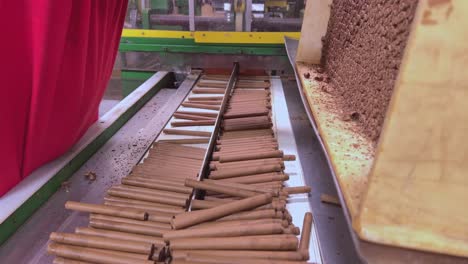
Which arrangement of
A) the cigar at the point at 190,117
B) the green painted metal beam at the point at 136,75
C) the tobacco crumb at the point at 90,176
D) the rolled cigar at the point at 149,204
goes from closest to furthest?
the rolled cigar at the point at 149,204 → the tobacco crumb at the point at 90,176 → the cigar at the point at 190,117 → the green painted metal beam at the point at 136,75

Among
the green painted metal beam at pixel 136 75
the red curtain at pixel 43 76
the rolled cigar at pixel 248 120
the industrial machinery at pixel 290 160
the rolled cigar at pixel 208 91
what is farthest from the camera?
the green painted metal beam at pixel 136 75

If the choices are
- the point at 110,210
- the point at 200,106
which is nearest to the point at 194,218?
the point at 110,210

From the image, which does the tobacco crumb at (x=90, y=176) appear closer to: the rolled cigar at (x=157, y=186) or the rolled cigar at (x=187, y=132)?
the rolled cigar at (x=157, y=186)

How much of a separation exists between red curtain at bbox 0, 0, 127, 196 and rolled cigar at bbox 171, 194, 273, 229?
894mm

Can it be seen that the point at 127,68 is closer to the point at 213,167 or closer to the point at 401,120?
the point at 213,167

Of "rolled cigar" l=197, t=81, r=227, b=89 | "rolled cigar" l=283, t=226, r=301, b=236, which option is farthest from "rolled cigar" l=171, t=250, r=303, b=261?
"rolled cigar" l=197, t=81, r=227, b=89

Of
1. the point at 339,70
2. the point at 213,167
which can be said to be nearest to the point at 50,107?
the point at 213,167

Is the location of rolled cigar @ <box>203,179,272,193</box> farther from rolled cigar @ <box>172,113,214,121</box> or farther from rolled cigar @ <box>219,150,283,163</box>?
rolled cigar @ <box>172,113,214,121</box>

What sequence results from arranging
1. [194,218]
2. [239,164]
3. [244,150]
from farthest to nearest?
[244,150], [239,164], [194,218]

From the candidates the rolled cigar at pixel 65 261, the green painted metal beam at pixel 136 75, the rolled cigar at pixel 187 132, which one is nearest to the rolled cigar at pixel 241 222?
the rolled cigar at pixel 65 261

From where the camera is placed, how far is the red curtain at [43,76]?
1.52m

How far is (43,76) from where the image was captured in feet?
5.31

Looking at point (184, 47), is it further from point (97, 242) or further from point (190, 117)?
point (97, 242)

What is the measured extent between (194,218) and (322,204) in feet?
2.55
